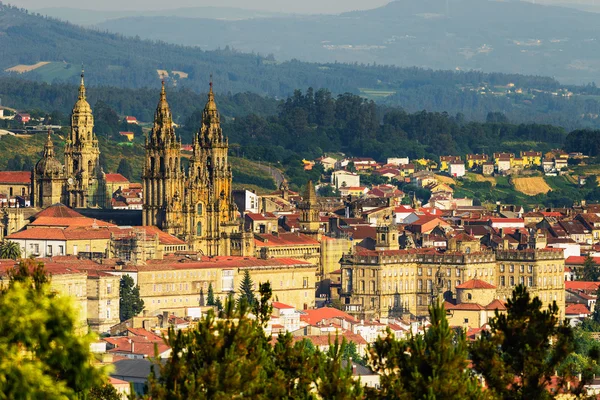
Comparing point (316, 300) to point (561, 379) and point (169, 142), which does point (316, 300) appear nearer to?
point (169, 142)

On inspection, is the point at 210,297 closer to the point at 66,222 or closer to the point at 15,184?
the point at 66,222

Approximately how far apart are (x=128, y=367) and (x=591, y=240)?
78.9m

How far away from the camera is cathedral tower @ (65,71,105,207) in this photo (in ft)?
418

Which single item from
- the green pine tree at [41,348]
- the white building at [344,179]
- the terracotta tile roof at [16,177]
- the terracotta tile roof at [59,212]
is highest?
the green pine tree at [41,348]

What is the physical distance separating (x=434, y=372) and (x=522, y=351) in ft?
11.7

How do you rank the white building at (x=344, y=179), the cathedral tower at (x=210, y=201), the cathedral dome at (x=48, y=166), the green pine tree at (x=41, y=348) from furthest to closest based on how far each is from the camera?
the white building at (x=344, y=179) < the cathedral dome at (x=48, y=166) < the cathedral tower at (x=210, y=201) < the green pine tree at (x=41, y=348)

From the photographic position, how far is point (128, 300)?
312 feet

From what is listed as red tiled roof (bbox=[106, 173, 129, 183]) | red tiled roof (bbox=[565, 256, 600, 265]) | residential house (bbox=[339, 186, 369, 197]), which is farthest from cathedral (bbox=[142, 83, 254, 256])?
residential house (bbox=[339, 186, 369, 197])

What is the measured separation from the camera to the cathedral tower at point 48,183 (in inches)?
4978

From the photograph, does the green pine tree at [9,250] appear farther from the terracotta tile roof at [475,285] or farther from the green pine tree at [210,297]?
the terracotta tile roof at [475,285]

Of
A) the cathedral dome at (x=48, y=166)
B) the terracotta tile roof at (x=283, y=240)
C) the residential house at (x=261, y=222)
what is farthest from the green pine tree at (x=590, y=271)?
the cathedral dome at (x=48, y=166)

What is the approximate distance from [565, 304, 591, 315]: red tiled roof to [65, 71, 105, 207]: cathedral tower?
33.0 meters

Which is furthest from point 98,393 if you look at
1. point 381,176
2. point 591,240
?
point 381,176

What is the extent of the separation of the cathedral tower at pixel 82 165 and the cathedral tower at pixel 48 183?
52cm
